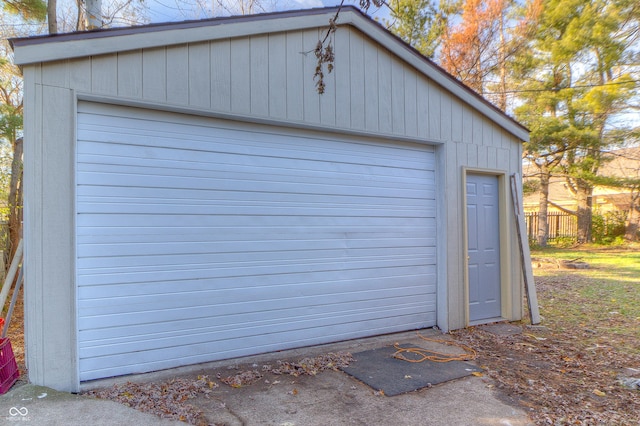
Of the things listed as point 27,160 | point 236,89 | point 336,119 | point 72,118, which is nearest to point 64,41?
point 72,118

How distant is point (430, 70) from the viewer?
5121 mm

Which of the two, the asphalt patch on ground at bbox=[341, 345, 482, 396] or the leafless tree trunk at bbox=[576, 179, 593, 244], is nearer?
the asphalt patch on ground at bbox=[341, 345, 482, 396]

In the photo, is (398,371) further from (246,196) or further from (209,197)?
(209,197)

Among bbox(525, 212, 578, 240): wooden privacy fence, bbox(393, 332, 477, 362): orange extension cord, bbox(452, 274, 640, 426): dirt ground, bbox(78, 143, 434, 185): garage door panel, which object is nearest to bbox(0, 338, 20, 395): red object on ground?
bbox(78, 143, 434, 185): garage door panel

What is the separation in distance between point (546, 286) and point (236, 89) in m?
8.22

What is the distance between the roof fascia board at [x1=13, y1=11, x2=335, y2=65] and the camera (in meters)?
3.04

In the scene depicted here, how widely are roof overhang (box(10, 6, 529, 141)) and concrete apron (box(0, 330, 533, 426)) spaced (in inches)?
102

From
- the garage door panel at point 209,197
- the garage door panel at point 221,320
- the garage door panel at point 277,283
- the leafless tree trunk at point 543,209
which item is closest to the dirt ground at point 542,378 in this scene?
the garage door panel at point 221,320

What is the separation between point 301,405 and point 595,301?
672 centimetres

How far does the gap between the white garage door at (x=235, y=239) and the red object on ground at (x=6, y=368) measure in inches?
19.1

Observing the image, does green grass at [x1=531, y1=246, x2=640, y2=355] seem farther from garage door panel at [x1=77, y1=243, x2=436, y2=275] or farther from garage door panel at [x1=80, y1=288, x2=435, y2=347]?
garage door panel at [x1=77, y1=243, x2=436, y2=275]

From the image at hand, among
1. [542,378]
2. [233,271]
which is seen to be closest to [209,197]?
[233,271]

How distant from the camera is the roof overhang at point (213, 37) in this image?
3084mm

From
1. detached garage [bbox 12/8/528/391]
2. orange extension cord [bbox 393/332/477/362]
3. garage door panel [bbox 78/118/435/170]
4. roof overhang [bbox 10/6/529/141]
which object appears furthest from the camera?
orange extension cord [bbox 393/332/477/362]
